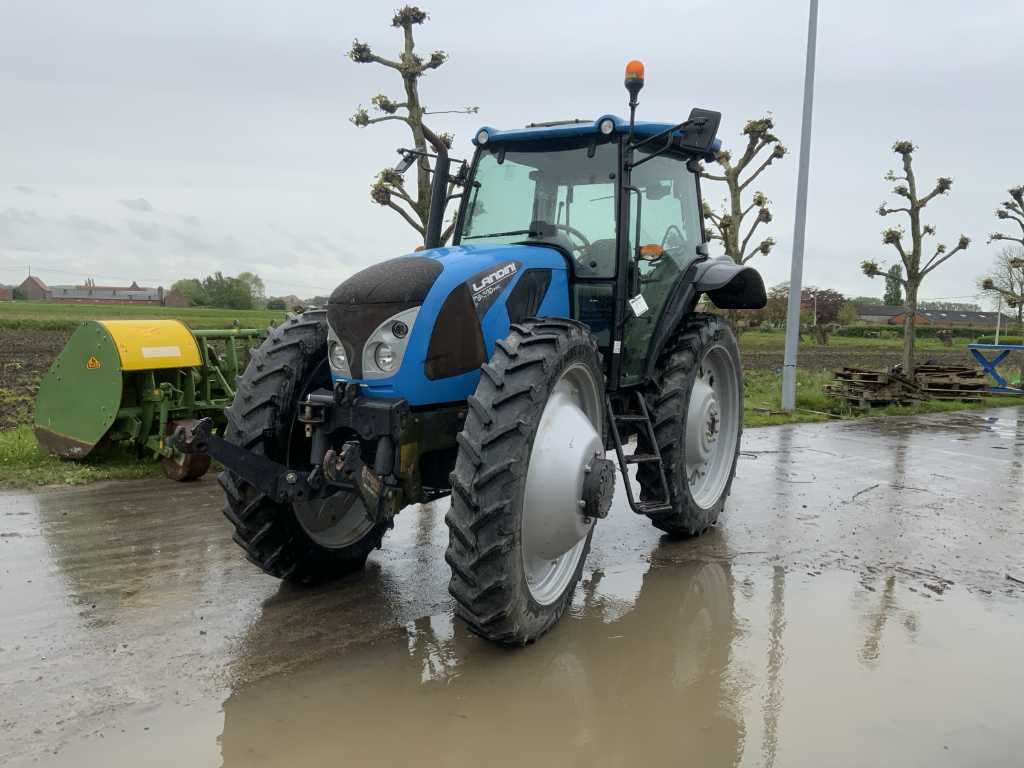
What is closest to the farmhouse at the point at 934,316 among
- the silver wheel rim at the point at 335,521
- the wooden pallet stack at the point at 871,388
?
the wooden pallet stack at the point at 871,388

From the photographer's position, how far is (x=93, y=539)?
5605 mm

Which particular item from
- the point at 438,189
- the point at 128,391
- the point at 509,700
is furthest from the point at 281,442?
the point at 128,391

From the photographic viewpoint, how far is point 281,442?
4352 mm

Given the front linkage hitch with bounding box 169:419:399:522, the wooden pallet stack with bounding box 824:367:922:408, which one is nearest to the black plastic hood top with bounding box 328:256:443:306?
the front linkage hitch with bounding box 169:419:399:522

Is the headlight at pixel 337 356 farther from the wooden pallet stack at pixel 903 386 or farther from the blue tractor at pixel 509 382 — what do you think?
the wooden pallet stack at pixel 903 386

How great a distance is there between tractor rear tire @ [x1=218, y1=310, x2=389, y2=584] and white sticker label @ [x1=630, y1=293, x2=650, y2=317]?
71.4 inches

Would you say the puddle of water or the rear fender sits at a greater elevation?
the rear fender

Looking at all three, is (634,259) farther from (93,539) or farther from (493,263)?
(93,539)

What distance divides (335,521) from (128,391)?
140 inches

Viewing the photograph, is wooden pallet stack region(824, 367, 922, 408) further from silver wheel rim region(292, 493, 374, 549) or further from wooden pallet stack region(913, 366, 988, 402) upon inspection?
silver wheel rim region(292, 493, 374, 549)

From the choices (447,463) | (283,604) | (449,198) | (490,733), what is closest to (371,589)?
(283,604)

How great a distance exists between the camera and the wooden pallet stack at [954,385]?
15438 millimetres

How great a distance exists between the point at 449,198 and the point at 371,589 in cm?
246

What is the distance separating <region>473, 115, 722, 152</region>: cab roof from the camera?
5.09 metres
